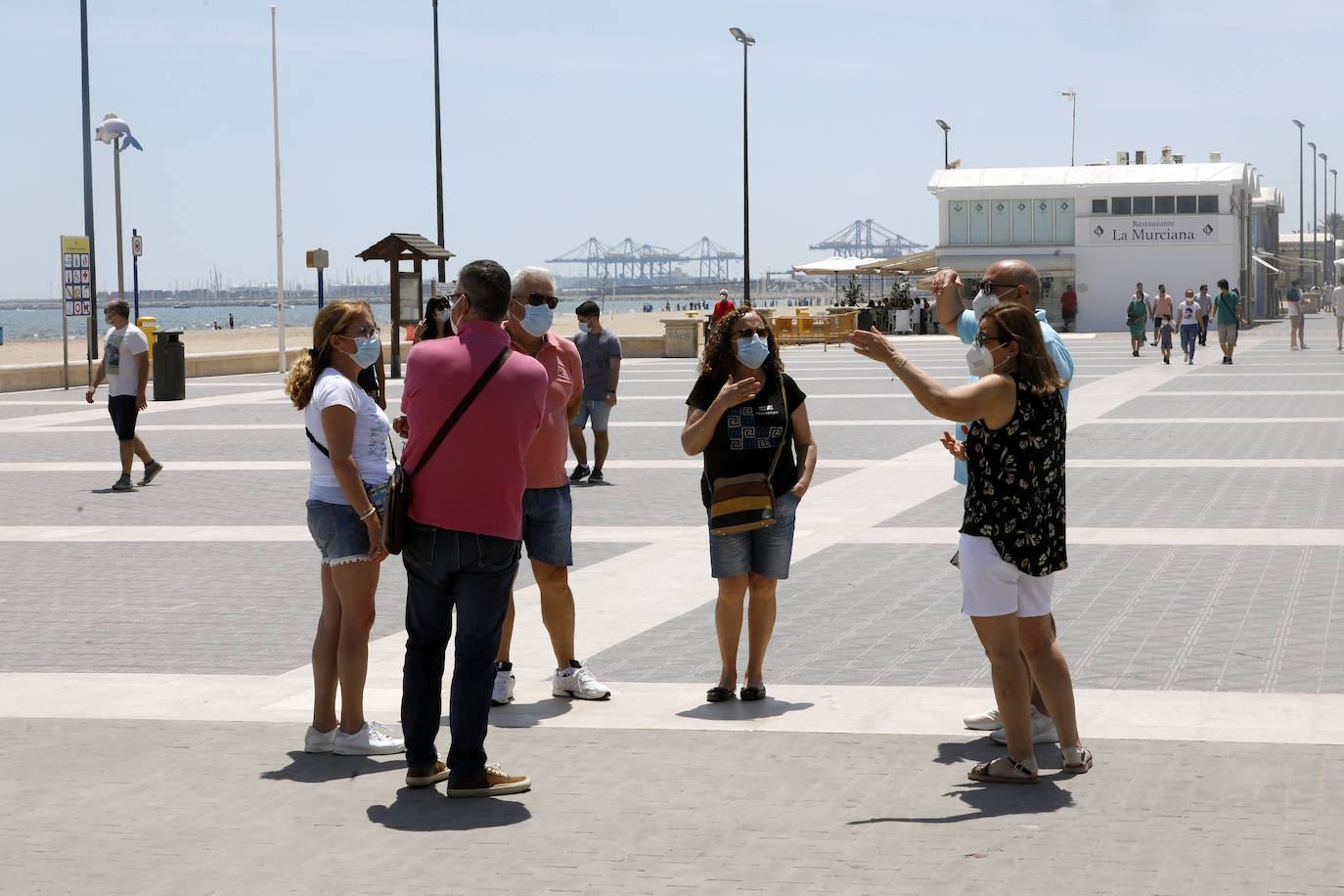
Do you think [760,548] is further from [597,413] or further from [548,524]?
[597,413]

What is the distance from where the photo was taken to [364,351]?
5793 mm

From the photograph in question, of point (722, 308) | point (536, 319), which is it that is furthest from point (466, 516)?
point (722, 308)

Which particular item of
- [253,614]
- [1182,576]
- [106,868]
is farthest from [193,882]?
[1182,576]

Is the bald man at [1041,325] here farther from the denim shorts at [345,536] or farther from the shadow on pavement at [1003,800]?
the denim shorts at [345,536]

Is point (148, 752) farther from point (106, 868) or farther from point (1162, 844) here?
point (1162, 844)

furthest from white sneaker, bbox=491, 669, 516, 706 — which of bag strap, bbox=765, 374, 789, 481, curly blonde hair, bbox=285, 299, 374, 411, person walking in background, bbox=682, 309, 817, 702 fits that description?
curly blonde hair, bbox=285, 299, 374, 411

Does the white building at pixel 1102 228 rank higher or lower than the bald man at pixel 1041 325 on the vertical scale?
higher

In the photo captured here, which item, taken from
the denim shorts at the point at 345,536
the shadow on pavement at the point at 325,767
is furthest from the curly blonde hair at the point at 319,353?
the shadow on pavement at the point at 325,767

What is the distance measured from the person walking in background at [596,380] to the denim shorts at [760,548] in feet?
25.1

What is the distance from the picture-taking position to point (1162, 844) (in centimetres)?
454

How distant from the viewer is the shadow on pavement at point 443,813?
4941 millimetres

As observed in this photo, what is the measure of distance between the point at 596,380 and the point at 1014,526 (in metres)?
9.40

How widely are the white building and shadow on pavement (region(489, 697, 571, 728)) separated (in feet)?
166

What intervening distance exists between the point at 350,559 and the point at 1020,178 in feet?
183
